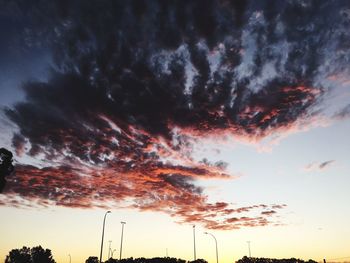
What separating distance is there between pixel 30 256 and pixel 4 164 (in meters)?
131

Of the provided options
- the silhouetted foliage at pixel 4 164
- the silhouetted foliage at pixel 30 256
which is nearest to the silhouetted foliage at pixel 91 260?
the silhouetted foliage at pixel 30 256

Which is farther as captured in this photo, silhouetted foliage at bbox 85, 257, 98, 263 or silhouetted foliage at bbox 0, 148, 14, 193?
silhouetted foliage at bbox 85, 257, 98, 263

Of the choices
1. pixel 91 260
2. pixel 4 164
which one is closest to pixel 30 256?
pixel 91 260

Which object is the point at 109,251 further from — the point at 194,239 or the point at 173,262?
the point at 194,239

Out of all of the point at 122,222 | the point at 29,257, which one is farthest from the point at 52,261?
the point at 122,222

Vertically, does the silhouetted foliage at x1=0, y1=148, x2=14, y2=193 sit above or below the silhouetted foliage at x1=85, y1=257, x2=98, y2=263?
below

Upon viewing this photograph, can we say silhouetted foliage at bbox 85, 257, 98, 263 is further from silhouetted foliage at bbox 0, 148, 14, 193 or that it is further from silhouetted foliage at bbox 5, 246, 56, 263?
silhouetted foliage at bbox 0, 148, 14, 193

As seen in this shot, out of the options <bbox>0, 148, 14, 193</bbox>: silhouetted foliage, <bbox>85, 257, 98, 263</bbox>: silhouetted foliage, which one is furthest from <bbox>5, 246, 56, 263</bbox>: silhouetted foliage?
<bbox>0, 148, 14, 193</bbox>: silhouetted foliage

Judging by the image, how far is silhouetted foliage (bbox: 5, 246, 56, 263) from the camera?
13825 centimetres

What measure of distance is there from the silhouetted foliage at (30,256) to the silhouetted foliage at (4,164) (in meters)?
124

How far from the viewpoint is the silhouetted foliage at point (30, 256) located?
138250 millimetres

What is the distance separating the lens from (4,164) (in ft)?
97.9

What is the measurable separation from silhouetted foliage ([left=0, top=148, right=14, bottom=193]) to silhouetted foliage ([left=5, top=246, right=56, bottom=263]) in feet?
408

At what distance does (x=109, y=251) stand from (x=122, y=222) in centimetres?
4446
